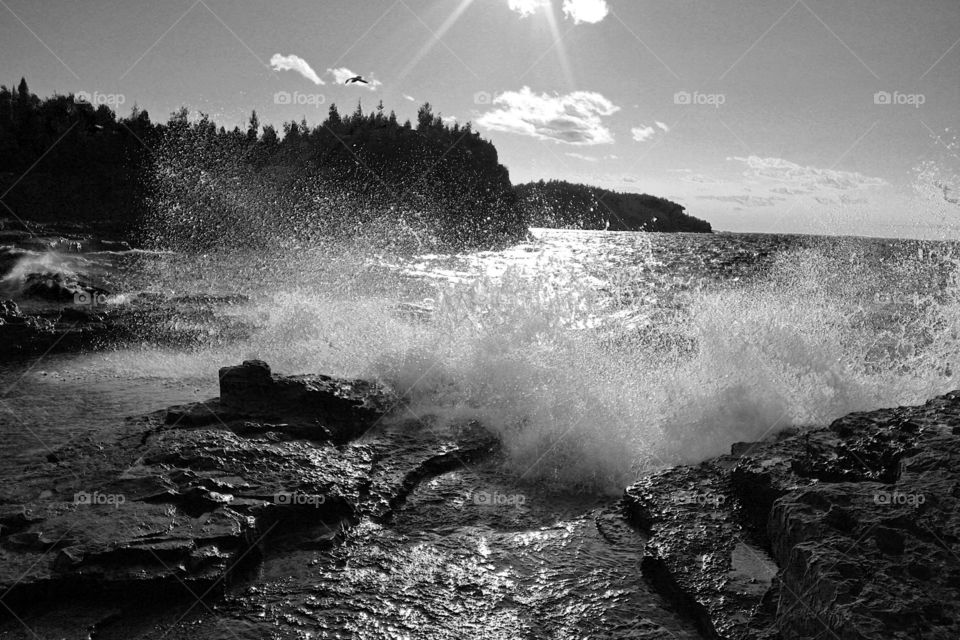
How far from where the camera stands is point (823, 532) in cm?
358

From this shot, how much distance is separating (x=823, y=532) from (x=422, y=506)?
11.3 ft

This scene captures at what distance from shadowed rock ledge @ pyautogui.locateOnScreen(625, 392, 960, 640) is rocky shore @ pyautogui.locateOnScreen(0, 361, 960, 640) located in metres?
0.01

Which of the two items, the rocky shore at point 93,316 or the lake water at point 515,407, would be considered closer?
the lake water at point 515,407

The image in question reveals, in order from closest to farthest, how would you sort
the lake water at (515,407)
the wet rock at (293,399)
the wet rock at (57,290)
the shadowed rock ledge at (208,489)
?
1. the shadowed rock ledge at (208,489)
2. the lake water at (515,407)
3. the wet rock at (293,399)
4. the wet rock at (57,290)

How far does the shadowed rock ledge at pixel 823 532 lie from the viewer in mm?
3049

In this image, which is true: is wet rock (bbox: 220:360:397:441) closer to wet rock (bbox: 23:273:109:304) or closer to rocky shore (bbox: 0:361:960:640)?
rocky shore (bbox: 0:361:960:640)

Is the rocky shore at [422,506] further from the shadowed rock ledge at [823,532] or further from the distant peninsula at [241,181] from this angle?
the distant peninsula at [241,181]

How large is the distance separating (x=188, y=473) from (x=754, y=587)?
4.67 metres

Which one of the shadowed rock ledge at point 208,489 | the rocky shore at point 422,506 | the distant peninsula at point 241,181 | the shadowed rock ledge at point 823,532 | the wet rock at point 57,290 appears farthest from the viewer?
the distant peninsula at point 241,181

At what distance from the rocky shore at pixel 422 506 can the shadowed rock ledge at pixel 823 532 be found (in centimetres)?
1

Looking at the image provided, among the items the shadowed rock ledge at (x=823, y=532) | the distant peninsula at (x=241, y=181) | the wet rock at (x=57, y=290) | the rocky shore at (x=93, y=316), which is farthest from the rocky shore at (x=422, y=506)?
the distant peninsula at (x=241, y=181)

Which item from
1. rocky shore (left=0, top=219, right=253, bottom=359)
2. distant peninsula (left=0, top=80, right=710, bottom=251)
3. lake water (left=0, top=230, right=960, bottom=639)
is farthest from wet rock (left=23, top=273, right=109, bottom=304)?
distant peninsula (left=0, top=80, right=710, bottom=251)

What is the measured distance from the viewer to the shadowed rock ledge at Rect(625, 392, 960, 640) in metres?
3.05

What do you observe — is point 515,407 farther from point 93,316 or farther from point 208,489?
point 93,316
